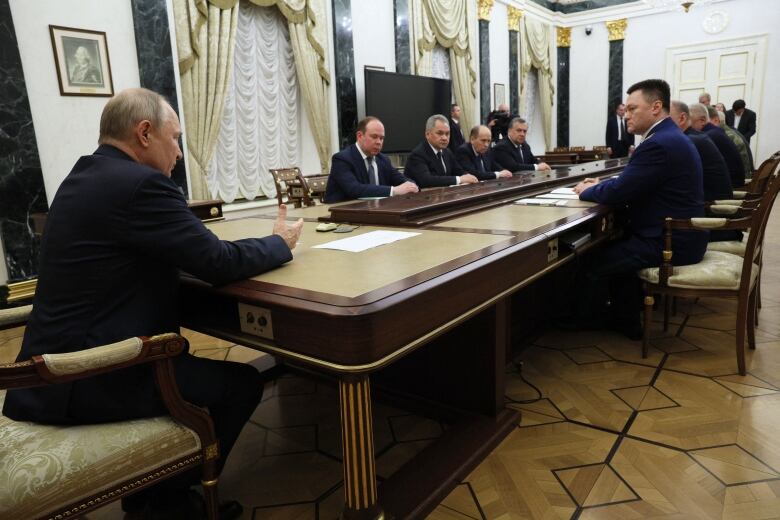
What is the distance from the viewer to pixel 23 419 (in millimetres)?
1324

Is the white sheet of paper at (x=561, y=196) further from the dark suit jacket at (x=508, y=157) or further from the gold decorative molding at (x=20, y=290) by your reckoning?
the gold decorative molding at (x=20, y=290)

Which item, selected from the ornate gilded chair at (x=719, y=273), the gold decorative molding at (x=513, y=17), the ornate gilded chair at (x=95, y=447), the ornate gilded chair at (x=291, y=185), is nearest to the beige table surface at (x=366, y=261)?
the ornate gilded chair at (x=95, y=447)

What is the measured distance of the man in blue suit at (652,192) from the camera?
8.91ft

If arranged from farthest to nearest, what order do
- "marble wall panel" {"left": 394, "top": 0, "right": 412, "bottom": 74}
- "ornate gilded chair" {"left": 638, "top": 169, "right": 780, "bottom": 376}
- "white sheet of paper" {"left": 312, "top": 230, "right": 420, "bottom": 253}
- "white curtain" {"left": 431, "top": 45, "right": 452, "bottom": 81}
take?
"white curtain" {"left": 431, "top": 45, "right": 452, "bottom": 81}, "marble wall panel" {"left": 394, "top": 0, "right": 412, "bottom": 74}, "ornate gilded chair" {"left": 638, "top": 169, "right": 780, "bottom": 376}, "white sheet of paper" {"left": 312, "top": 230, "right": 420, "bottom": 253}

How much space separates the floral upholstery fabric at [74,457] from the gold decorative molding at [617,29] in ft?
40.6

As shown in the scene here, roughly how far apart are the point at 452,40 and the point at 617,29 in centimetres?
506

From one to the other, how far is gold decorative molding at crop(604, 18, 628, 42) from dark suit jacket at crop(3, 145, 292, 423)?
12.1 m

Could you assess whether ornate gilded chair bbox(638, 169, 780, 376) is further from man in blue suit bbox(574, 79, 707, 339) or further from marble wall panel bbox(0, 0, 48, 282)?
marble wall panel bbox(0, 0, 48, 282)

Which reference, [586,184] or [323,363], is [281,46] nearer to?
[586,184]

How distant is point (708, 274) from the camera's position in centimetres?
255

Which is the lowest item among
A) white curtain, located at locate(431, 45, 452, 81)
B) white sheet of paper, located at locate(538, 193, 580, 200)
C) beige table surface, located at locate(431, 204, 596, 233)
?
white sheet of paper, located at locate(538, 193, 580, 200)

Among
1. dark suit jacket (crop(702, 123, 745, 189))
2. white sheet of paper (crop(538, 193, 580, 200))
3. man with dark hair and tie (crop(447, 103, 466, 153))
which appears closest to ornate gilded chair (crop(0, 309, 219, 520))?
white sheet of paper (crop(538, 193, 580, 200))

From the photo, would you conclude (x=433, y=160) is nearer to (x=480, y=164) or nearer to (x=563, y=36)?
(x=480, y=164)

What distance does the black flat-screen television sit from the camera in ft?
22.6
